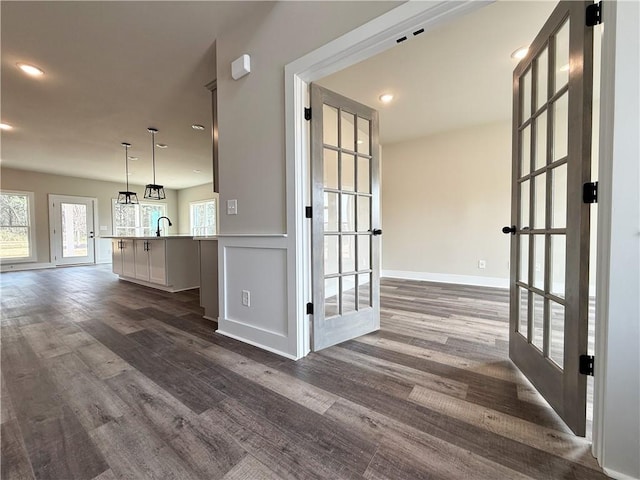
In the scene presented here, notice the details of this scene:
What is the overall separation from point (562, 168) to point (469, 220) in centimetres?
331

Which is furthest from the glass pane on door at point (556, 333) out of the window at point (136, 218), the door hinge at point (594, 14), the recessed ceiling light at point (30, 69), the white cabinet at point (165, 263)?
the window at point (136, 218)

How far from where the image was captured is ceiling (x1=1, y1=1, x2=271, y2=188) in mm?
2061

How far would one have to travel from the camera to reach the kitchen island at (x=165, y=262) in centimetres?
421

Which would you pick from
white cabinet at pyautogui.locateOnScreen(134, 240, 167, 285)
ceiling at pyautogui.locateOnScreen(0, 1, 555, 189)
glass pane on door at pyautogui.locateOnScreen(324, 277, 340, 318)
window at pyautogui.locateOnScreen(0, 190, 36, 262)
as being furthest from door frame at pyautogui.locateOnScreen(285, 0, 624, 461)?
window at pyautogui.locateOnScreen(0, 190, 36, 262)

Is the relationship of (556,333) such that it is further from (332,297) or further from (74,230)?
(74,230)

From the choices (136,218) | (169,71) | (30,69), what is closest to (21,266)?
(136,218)

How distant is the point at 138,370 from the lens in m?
1.74

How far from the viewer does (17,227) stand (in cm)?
677

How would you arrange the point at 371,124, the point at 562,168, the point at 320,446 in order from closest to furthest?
1. the point at 320,446
2. the point at 562,168
3. the point at 371,124

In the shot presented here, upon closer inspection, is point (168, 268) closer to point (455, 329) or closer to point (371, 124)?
point (371, 124)

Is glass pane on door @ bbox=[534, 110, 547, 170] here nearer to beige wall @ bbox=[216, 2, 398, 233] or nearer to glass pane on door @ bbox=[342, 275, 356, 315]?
beige wall @ bbox=[216, 2, 398, 233]

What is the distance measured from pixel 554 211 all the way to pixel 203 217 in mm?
10111

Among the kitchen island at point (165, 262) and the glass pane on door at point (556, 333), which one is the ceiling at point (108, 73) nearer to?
the kitchen island at point (165, 262)

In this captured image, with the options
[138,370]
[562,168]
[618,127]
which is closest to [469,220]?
[562,168]
